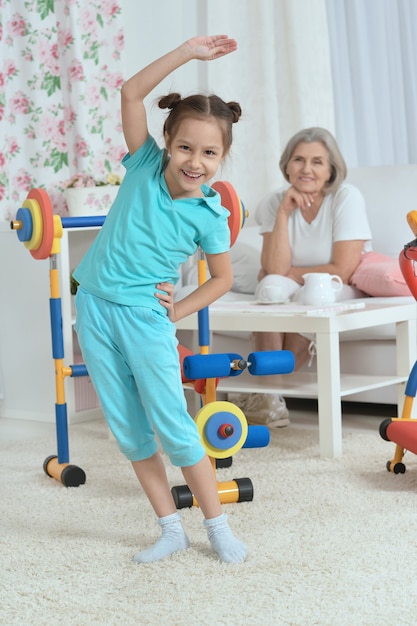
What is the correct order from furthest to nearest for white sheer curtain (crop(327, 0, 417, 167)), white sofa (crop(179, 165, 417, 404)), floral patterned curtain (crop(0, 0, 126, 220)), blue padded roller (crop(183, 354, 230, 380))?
white sheer curtain (crop(327, 0, 417, 167)), floral patterned curtain (crop(0, 0, 126, 220)), white sofa (crop(179, 165, 417, 404)), blue padded roller (crop(183, 354, 230, 380))

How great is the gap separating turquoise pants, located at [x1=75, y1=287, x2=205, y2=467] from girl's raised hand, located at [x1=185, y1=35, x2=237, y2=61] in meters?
0.49

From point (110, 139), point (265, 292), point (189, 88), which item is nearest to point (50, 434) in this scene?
point (265, 292)

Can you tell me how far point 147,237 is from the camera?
1792 mm

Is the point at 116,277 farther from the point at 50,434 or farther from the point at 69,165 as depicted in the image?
the point at 69,165

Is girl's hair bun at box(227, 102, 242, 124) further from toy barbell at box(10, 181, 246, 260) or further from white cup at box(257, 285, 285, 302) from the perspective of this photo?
white cup at box(257, 285, 285, 302)

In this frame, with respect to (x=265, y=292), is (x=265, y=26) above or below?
above

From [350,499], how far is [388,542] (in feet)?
1.06

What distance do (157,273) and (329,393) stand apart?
0.98 m

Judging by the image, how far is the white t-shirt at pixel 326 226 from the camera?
10.6 ft

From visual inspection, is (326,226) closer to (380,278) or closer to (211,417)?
(380,278)

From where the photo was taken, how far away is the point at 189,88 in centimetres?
441

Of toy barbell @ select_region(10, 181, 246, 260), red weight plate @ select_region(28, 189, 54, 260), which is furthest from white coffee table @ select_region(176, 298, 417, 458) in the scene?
red weight plate @ select_region(28, 189, 54, 260)

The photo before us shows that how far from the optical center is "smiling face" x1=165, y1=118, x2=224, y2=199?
1.76 metres

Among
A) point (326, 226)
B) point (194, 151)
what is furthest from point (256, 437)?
point (326, 226)
